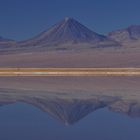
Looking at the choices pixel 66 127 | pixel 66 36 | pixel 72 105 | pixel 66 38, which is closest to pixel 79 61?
pixel 72 105

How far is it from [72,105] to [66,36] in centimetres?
13552

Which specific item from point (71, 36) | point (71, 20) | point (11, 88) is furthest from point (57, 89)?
point (71, 20)

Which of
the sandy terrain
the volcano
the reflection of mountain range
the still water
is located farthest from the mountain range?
the still water

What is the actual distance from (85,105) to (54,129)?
4.21m

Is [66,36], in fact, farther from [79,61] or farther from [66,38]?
[79,61]

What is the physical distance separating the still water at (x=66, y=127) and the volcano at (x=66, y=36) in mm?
113914

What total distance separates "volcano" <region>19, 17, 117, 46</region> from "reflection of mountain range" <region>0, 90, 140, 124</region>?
110092mm

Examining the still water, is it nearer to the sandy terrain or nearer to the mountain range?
the sandy terrain

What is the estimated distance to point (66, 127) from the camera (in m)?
13.1

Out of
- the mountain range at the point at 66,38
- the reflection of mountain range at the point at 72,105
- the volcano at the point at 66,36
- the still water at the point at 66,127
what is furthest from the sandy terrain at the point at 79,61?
the volcano at the point at 66,36

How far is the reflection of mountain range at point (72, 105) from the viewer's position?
15070 millimetres

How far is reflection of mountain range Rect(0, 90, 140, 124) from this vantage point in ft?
49.4

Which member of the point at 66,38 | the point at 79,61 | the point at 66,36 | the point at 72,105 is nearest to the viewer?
the point at 72,105

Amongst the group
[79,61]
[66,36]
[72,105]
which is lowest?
[72,105]
